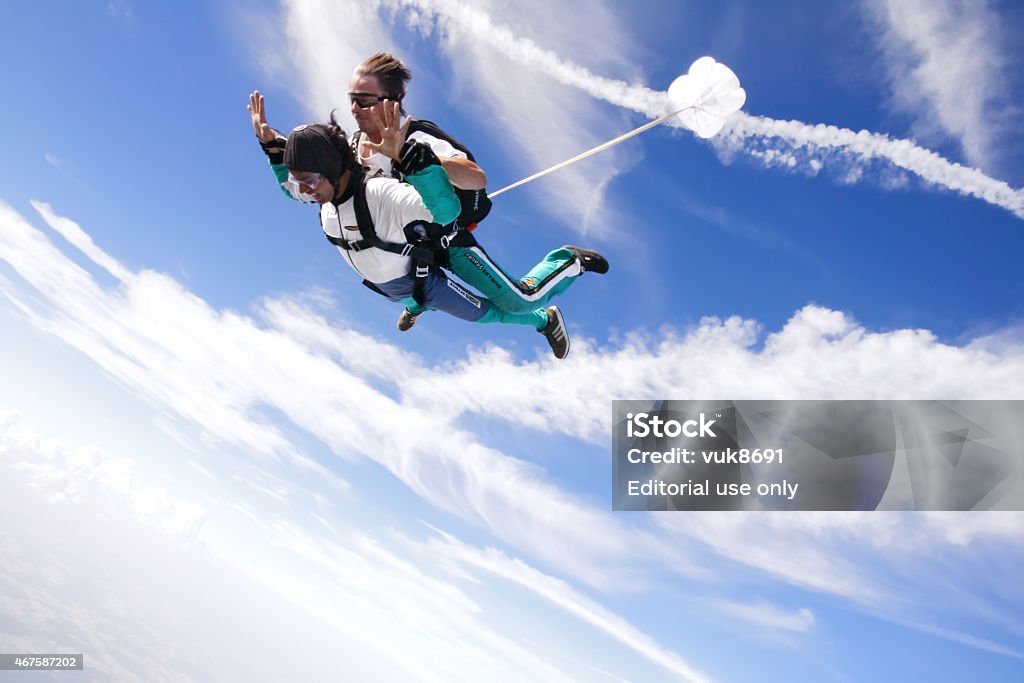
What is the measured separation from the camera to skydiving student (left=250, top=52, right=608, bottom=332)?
418 centimetres

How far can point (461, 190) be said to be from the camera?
4449 mm

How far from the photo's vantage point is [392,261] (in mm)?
5156

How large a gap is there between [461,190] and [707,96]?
134 inches

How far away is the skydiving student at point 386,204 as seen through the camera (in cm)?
370

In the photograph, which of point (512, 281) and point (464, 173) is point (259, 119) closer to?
point (464, 173)

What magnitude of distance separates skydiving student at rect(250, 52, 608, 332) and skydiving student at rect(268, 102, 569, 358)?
0.56ft

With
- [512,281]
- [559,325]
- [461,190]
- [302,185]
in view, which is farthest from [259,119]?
[559,325]

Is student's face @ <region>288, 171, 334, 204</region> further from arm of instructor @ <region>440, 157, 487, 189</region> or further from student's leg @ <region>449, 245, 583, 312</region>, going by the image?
student's leg @ <region>449, 245, 583, 312</region>

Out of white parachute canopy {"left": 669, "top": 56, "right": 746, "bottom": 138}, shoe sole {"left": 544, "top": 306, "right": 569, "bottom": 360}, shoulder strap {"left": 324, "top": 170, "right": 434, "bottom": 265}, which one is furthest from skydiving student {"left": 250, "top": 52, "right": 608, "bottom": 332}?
white parachute canopy {"left": 669, "top": 56, "right": 746, "bottom": 138}

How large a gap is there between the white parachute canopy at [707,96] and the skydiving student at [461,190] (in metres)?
2.04

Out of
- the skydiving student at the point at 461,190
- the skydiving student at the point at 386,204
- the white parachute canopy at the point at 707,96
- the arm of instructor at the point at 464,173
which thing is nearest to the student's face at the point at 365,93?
the skydiving student at the point at 461,190

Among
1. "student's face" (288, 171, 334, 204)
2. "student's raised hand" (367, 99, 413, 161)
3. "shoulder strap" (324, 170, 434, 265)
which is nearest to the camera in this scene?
"student's raised hand" (367, 99, 413, 161)

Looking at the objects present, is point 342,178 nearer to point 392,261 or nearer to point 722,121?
point 392,261

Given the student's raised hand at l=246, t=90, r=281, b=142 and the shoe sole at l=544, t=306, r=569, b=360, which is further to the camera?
the shoe sole at l=544, t=306, r=569, b=360
